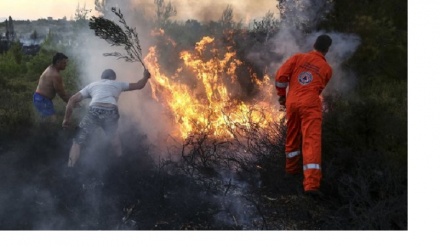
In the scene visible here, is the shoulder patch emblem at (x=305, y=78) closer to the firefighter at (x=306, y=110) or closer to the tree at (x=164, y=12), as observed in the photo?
the firefighter at (x=306, y=110)

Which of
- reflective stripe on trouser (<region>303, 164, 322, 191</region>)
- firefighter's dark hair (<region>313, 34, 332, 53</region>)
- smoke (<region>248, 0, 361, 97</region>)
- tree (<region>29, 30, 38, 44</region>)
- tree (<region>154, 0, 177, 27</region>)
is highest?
tree (<region>29, 30, 38, 44</region>)

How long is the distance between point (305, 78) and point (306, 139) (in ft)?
2.40

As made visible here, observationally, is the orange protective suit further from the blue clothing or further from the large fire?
the blue clothing

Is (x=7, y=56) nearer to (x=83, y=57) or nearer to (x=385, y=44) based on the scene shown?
(x=83, y=57)

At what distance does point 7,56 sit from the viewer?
14719 mm

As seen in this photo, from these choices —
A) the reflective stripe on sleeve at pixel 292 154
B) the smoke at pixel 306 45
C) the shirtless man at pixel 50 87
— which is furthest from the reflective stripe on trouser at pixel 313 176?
the shirtless man at pixel 50 87

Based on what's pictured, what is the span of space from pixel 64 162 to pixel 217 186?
232 centimetres

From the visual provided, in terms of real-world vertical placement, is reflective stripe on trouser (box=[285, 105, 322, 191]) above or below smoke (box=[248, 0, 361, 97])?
below

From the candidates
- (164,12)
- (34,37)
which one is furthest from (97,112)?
(34,37)

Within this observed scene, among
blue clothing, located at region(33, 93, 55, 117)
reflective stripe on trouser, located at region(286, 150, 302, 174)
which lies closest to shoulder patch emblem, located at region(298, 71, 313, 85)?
reflective stripe on trouser, located at region(286, 150, 302, 174)

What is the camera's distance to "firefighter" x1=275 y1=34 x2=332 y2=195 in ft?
16.1

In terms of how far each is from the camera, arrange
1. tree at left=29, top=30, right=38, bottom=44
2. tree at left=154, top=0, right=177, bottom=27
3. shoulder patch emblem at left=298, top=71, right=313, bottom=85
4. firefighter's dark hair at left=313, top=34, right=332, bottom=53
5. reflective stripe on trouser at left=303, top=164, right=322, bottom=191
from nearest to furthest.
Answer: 1. reflective stripe on trouser at left=303, top=164, right=322, bottom=191
2. shoulder patch emblem at left=298, top=71, right=313, bottom=85
3. firefighter's dark hair at left=313, top=34, right=332, bottom=53
4. tree at left=154, top=0, right=177, bottom=27
5. tree at left=29, top=30, right=38, bottom=44

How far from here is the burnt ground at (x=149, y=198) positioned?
4.71 metres

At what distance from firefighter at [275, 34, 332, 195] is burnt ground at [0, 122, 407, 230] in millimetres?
293
